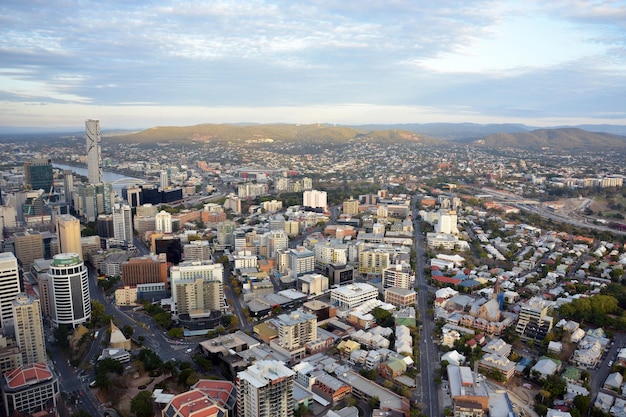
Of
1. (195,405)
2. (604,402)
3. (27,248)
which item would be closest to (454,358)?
(604,402)

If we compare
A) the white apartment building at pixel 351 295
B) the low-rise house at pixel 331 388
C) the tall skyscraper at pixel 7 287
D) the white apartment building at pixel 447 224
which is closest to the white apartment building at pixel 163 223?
the tall skyscraper at pixel 7 287

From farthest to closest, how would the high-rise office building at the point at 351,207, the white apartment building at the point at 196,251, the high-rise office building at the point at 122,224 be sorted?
the high-rise office building at the point at 351,207 < the high-rise office building at the point at 122,224 < the white apartment building at the point at 196,251

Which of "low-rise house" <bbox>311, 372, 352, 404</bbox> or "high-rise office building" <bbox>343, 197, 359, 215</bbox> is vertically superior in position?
"high-rise office building" <bbox>343, 197, 359, 215</bbox>

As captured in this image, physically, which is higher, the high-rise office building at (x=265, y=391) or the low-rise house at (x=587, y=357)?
the high-rise office building at (x=265, y=391)

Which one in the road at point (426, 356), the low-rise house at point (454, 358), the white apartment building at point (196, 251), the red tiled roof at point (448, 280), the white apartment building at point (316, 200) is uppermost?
the white apartment building at point (316, 200)

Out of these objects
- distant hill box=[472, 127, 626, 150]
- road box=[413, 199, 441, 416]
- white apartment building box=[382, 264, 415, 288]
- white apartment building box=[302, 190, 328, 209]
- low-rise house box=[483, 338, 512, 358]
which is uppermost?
distant hill box=[472, 127, 626, 150]

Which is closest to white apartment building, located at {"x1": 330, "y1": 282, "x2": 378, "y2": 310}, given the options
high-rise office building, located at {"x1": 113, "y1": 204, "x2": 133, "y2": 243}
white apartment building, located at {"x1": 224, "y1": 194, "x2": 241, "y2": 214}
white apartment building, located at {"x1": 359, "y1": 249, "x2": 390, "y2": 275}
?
white apartment building, located at {"x1": 359, "y1": 249, "x2": 390, "y2": 275}

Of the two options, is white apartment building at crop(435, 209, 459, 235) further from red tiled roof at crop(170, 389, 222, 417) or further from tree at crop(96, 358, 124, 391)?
red tiled roof at crop(170, 389, 222, 417)

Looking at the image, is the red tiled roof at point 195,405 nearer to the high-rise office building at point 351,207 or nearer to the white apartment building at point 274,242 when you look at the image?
the white apartment building at point 274,242
